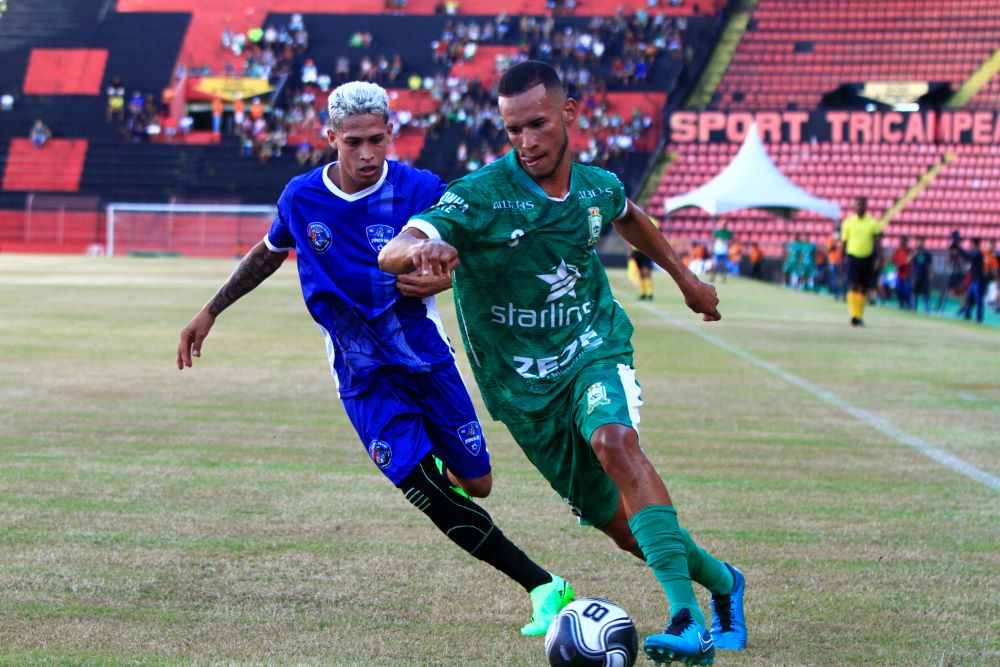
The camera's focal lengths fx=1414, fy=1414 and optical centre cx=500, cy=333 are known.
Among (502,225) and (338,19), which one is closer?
(502,225)

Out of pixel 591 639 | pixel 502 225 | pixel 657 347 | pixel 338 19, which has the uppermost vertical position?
pixel 338 19

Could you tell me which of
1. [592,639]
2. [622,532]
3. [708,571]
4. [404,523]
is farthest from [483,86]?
[592,639]

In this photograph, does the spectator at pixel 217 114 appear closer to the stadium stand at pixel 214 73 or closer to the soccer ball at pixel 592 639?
the stadium stand at pixel 214 73

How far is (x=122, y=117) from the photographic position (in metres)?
59.2

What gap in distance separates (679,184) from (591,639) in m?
48.2

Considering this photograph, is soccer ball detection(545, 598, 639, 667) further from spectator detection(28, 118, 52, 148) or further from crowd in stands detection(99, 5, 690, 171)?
spectator detection(28, 118, 52, 148)

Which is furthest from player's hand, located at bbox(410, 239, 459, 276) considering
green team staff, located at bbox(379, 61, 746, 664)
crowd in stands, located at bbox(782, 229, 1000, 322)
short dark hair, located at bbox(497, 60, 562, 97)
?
crowd in stands, located at bbox(782, 229, 1000, 322)

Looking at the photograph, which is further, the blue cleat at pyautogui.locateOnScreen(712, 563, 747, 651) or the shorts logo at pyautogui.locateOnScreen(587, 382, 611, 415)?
the blue cleat at pyautogui.locateOnScreen(712, 563, 747, 651)

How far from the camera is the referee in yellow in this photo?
23.6 metres

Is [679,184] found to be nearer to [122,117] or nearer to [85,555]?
[122,117]

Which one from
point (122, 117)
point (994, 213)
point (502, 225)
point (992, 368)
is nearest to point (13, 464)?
point (502, 225)

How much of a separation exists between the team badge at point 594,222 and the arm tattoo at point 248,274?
1518mm

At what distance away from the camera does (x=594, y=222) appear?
5059mm

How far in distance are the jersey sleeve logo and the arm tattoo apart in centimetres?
148
